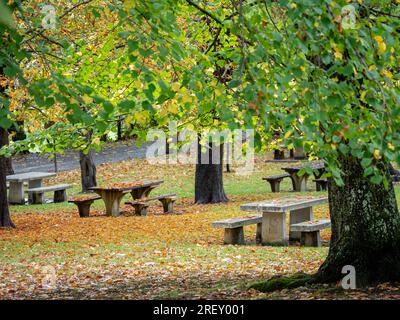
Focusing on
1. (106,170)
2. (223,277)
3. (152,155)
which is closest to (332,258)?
(223,277)

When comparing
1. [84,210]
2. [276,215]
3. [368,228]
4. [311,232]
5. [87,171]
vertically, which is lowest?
[311,232]

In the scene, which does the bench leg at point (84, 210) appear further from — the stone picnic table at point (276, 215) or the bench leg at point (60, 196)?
the stone picnic table at point (276, 215)

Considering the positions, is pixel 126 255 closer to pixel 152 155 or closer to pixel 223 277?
pixel 223 277

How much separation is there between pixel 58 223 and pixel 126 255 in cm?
579

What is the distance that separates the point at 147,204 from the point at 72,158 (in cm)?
1701

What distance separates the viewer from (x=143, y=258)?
38.9ft

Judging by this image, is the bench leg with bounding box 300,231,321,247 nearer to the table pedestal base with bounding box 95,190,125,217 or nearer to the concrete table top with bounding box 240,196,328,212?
the concrete table top with bounding box 240,196,328,212

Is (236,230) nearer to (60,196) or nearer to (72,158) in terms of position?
(60,196)

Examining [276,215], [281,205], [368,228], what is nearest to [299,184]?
[276,215]

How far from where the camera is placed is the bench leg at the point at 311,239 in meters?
13.2

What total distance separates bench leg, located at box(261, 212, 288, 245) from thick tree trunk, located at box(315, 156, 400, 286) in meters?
5.20

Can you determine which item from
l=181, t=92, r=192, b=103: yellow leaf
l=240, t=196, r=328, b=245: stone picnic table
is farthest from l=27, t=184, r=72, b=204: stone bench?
l=181, t=92, r=192, b=103: yellow leaf

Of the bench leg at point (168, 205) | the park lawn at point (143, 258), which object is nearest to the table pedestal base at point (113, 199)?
the park lawn at point (143, 258)

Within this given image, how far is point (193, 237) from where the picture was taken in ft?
48.1
